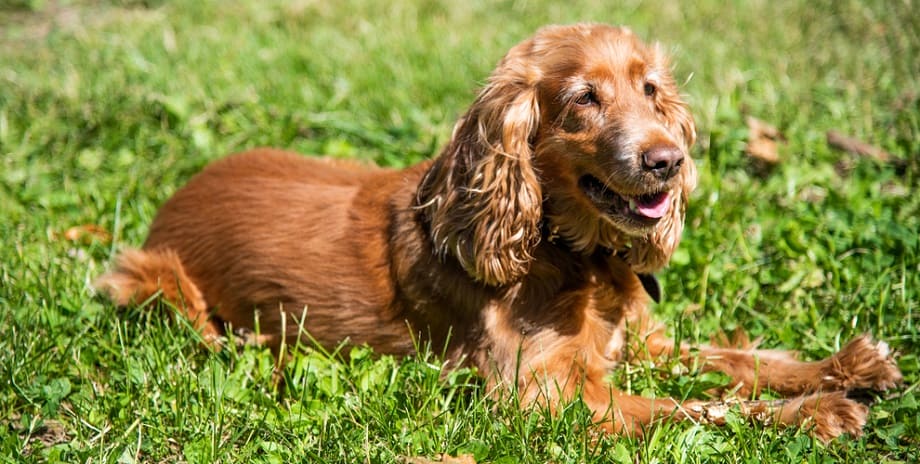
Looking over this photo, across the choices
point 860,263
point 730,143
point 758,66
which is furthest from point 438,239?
point 758,66

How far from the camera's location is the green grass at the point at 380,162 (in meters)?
3.43

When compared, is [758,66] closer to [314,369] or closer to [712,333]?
[712,333]

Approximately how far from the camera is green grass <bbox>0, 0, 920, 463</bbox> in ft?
11.3

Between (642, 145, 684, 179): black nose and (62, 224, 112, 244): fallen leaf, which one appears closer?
(642, 145, 684, 179): black nose

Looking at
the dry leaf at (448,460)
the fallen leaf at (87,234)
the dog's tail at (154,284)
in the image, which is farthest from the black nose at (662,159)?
the fallen leaf at (87,234)

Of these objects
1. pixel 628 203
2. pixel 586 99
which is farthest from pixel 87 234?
pixel 628 203

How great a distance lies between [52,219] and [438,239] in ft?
8.33

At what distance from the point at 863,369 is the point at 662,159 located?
45.6 inches

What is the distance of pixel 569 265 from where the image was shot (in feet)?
12.7

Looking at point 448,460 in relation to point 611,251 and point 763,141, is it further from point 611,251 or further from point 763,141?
point 763,141

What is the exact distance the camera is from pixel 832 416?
353 cm

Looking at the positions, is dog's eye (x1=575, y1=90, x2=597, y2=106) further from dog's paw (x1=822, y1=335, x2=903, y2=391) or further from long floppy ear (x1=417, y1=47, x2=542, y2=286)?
dog's paw (x1=822, y1=335, x2=903, y2=391)

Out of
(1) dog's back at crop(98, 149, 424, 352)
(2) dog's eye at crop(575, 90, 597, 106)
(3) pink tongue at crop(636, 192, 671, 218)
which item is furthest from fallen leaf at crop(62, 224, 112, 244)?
(3) pink tongue at crop(636, 192, 671, 218)

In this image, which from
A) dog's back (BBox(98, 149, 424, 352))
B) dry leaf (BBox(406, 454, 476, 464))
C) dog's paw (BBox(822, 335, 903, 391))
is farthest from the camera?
dog's back (BBox(98, 149, 424, 352))
